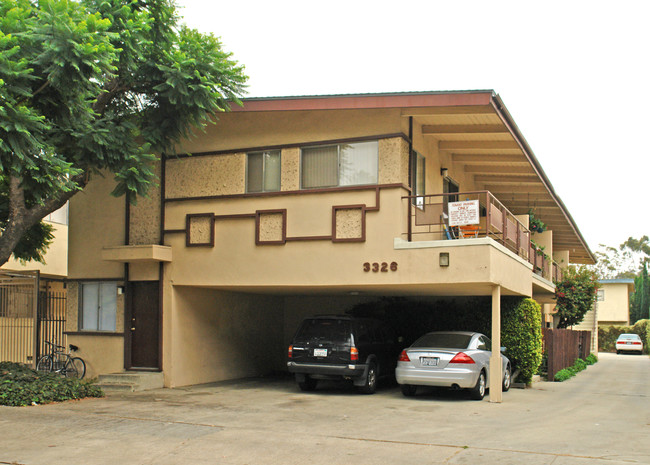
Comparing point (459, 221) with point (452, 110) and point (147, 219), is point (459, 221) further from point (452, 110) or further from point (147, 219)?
point (147, 219)

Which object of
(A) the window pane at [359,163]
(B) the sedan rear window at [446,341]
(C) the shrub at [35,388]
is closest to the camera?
(C) the shrub at [35,388]

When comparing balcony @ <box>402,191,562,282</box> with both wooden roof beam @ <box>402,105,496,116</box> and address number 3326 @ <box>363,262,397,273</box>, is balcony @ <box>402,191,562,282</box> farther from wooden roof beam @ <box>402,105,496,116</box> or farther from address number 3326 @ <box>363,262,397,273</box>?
wooden roof beam @ <box>402,105,496,116</box>

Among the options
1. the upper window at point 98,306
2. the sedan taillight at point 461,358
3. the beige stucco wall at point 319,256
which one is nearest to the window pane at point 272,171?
the beige stucco wall at point 319,256

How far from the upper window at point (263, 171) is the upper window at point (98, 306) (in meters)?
4.51

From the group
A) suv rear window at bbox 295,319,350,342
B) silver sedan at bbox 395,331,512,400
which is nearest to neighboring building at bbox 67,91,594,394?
suv rear window at bbox 295,319,350,342

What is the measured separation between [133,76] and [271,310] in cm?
885

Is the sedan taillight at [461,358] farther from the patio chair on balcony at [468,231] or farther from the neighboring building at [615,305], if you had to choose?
the neighboring building at [615,305]

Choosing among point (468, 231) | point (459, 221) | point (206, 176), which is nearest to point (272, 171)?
point (206, 176)

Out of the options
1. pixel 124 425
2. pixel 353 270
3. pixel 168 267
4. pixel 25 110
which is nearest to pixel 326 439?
pixel 124 425

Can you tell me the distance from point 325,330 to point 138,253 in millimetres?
4767

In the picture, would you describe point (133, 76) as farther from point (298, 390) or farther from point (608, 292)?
point (608, 292)

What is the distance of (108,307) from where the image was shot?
1723 centimetres

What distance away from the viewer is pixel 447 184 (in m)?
19.0

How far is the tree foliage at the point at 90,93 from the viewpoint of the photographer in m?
11.2
